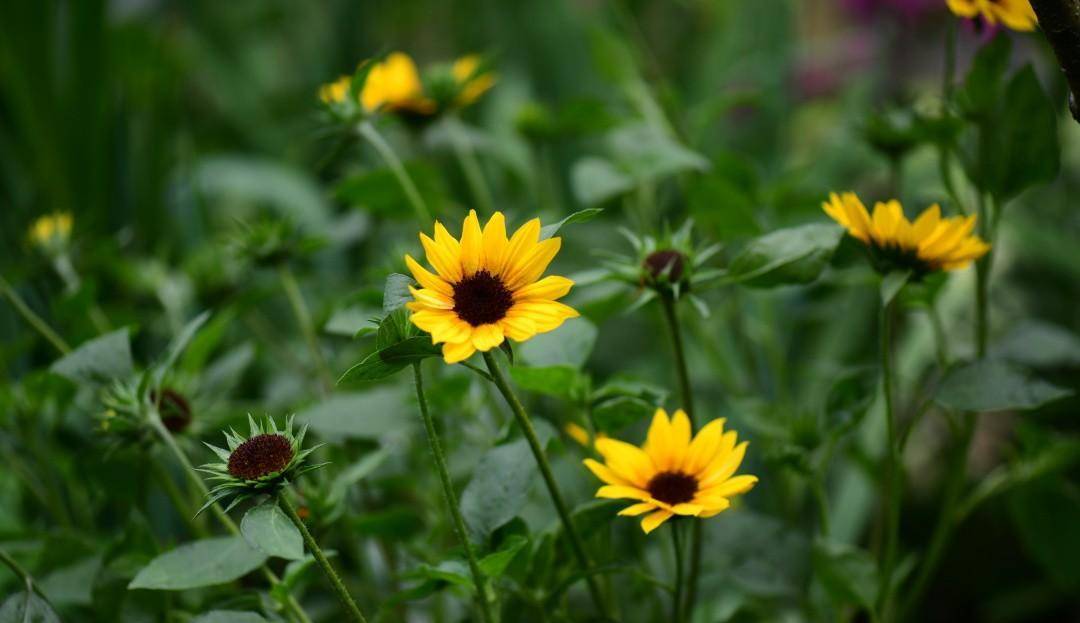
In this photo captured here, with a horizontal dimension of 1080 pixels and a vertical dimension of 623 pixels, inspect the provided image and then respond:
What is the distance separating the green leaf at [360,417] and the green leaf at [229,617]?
0.40 ft

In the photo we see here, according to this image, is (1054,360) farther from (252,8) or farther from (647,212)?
(252,8)

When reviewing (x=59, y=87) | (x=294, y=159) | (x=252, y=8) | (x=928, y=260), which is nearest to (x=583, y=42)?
(x=294, y=159)

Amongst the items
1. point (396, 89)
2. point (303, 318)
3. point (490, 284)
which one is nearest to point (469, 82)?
point (396, 89)

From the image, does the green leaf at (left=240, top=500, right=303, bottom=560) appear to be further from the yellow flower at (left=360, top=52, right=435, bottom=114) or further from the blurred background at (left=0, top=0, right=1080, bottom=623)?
the yellow flower at (left=360, top=52, right=435, bottom=114)

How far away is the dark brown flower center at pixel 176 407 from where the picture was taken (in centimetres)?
44

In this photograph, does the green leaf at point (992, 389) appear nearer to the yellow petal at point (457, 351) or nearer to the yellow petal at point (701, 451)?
the yellow petal at point (701, 451)

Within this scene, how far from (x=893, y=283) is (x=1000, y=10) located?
13 centimetres

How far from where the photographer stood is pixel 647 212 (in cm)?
69

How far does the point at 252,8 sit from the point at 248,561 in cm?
130

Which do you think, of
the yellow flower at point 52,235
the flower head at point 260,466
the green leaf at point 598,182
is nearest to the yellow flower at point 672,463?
the flower head at point 260,466

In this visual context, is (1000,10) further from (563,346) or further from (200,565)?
(200,565)

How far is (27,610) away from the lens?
1.20 ft

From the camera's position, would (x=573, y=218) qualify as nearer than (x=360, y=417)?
Yes

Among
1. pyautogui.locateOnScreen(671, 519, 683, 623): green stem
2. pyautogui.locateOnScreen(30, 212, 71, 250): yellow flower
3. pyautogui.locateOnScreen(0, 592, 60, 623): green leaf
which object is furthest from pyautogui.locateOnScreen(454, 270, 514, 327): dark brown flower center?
pyautogui.locateOnScreen(30, 212, 71, 250): yellow flower
